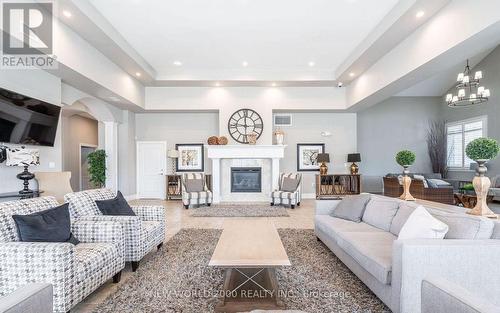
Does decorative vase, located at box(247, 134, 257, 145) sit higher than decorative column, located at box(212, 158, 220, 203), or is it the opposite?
decorative vase, located at box(247, 134, 257, 145)

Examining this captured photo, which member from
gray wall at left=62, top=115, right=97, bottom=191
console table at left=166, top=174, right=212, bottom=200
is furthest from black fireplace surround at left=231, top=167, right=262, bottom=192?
gray wall at left=62, top=115, right=97, bottom=191

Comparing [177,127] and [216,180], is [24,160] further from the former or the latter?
Answer: [177,127]

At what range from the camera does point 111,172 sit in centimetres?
777

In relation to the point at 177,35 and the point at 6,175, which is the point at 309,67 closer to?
the point at 177,35

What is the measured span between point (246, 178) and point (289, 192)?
1673mm

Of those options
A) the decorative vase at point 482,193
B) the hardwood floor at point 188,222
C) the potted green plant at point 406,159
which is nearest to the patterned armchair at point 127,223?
the hardwood floor at point 188,222

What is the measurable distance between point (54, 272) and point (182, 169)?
21.7 feet

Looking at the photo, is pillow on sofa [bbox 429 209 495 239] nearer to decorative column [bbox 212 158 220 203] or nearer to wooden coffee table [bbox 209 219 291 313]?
wooden coffee table [bbox 209 219 291 313]

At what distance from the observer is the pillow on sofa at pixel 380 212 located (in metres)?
3.13

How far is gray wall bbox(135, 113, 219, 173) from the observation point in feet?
28.1

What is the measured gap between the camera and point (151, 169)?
8539 millimetres

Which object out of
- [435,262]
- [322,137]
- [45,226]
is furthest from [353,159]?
[45,226]

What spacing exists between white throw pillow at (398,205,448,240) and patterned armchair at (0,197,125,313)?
2641mm

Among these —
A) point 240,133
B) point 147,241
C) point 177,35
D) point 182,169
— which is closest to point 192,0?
point 177,35
